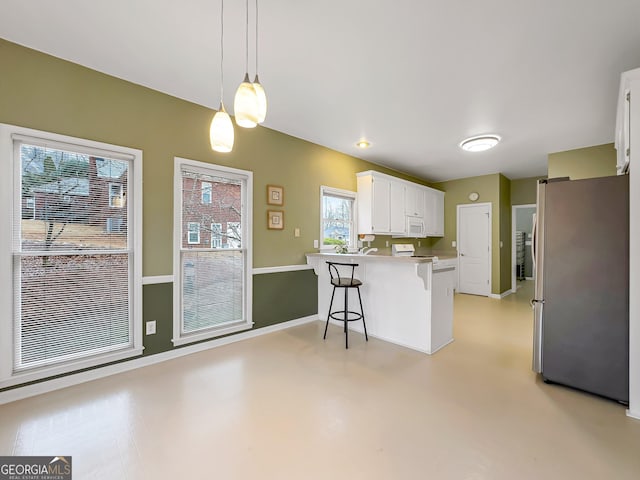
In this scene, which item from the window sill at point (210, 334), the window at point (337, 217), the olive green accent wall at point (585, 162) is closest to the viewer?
the window sill at point (210, 334)

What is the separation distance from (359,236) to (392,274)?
5.70 feet

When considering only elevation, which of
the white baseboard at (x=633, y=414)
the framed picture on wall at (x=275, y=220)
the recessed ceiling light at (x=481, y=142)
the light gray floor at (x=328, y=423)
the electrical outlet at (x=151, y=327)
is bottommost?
the light gray floor at (x=328, y=423)

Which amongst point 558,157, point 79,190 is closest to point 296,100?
point 79,190

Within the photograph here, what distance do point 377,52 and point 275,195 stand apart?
6.84ft

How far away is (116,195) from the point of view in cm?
264

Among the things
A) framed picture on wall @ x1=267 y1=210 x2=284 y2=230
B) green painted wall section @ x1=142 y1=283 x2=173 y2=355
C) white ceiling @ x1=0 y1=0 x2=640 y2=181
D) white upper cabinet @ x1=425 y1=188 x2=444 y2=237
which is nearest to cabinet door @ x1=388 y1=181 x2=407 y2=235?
white upper cabinet @ x1=425 y1=188 x2=444 y2=237

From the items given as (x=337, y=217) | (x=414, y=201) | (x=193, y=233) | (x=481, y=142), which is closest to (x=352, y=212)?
(x=337, y=217)

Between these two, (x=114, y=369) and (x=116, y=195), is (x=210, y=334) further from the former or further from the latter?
(x=116, y=195)

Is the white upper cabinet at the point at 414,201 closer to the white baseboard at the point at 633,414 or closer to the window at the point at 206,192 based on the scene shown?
the window at the point at 206,192

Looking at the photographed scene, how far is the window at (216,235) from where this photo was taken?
3.30 metres

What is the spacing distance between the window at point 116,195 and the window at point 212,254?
0.46 metres

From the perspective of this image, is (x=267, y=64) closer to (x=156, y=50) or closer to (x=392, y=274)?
(x=156, y=50)

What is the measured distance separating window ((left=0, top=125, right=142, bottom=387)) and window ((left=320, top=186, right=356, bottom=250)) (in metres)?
2.55

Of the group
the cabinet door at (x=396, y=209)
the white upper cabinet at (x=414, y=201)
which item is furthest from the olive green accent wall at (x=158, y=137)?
the white upper cabinet at (x=414, y=201)
